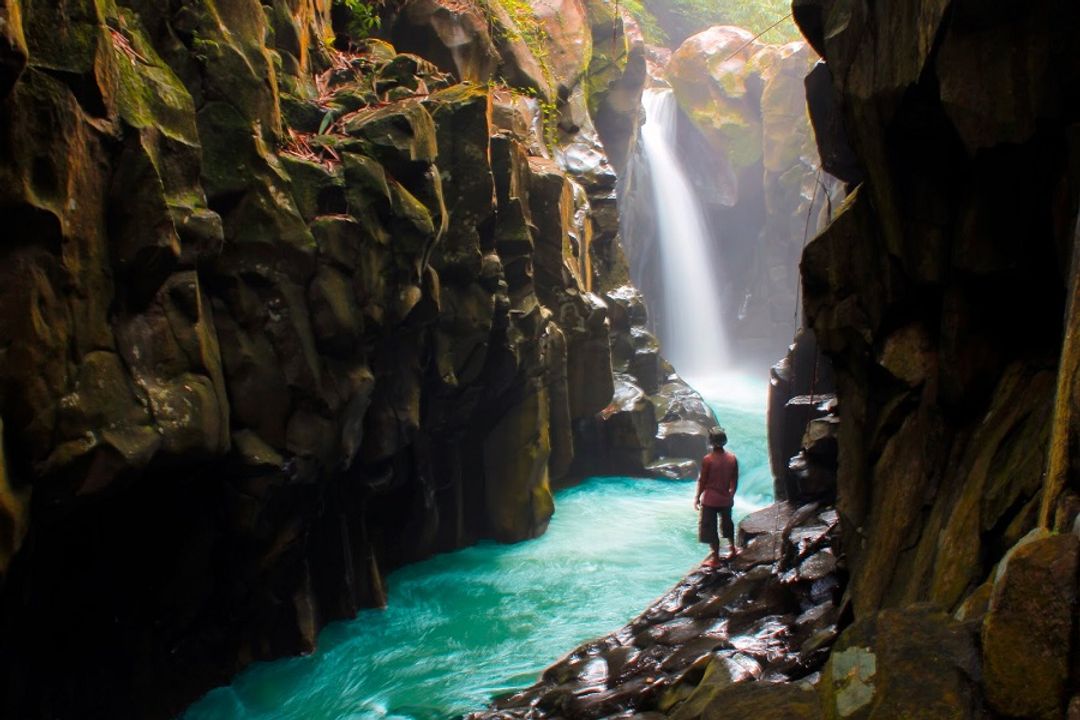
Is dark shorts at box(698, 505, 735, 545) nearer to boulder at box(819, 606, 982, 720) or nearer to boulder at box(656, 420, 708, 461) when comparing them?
boulder at box(819, 606, 982, 720)

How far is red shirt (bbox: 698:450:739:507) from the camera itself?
31.9 ft

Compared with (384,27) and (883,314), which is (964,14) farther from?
(384,27)

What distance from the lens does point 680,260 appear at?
33.8 meters

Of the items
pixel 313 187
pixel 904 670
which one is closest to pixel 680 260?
pixel 313 187

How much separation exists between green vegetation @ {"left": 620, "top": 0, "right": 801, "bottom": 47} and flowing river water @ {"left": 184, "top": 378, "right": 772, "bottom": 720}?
32.8 m

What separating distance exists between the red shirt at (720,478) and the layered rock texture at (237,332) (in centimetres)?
381

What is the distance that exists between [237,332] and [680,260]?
27838 millimetres

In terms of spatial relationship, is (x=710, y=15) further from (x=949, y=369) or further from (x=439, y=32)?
(x=949, y=369)

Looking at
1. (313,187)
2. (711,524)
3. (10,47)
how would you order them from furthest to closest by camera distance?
(711,524), (313,187), (10,47)

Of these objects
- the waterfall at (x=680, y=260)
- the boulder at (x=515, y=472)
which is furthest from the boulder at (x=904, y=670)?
the waterfall at (x=680, y=260)

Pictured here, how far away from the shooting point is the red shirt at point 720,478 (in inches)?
383

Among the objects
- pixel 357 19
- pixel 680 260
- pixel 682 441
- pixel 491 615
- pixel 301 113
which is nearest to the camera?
pixel 301 113

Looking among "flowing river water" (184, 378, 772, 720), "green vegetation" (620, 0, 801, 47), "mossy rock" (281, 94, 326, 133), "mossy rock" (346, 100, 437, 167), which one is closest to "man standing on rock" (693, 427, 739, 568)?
"flowing river water" (184, 378, 772, 720)

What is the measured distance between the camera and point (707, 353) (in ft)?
116
